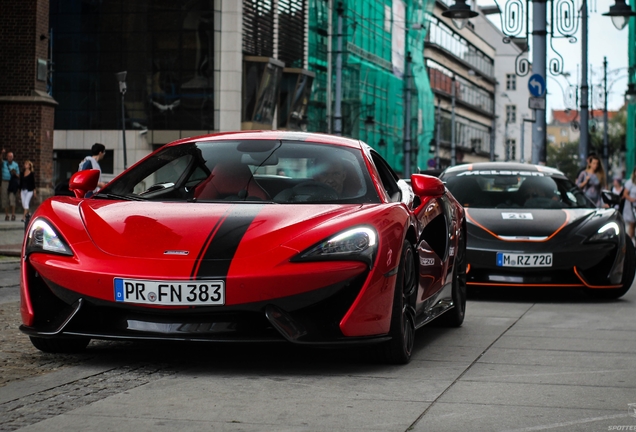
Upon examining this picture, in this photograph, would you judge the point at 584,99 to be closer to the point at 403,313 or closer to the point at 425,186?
the point at 425,186

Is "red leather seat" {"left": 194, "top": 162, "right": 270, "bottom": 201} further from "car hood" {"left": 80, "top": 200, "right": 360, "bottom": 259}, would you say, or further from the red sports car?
"car hood" {"left": 80, "top": 200, "right": 360, "bottom": 259}

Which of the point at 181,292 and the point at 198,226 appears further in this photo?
the point at 198,226

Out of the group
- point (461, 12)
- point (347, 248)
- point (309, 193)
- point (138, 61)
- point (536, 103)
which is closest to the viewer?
point (347, 248)

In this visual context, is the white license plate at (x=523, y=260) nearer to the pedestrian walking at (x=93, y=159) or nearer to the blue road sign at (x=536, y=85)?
the pedestrian walking at (x=93, y=159)

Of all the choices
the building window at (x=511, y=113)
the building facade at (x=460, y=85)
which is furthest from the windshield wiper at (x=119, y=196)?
the building window at (x=511, y=113)

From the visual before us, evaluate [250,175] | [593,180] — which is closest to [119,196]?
[250,175]

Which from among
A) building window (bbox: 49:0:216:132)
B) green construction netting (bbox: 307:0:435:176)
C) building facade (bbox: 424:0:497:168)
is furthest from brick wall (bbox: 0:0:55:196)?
building facade (bbox: 424:0:497:168)

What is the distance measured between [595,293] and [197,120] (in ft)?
125

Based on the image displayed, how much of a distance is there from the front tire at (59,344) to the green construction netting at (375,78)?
49070 mm

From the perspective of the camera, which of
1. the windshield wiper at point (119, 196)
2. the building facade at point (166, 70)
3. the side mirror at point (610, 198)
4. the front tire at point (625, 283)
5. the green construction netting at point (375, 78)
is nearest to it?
the windshield wiper at point (119, 196)

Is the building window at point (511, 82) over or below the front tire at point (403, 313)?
over

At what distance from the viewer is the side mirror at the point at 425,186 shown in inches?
Result: 272

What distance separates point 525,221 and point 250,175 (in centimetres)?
485

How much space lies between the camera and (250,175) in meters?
6.78
